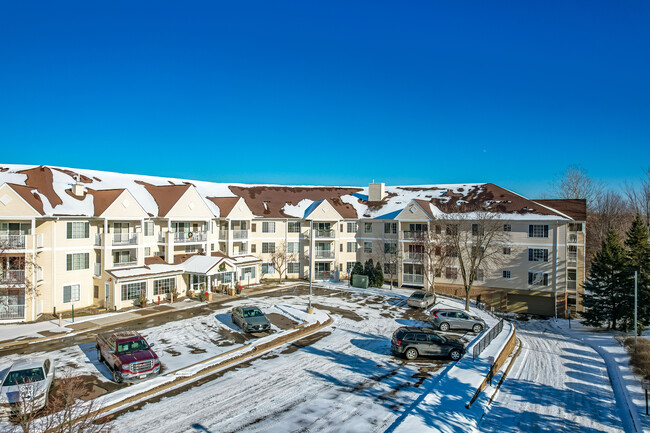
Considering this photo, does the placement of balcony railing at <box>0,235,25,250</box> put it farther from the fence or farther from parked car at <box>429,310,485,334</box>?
the fence

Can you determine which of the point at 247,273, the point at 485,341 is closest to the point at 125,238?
the point at 247,273

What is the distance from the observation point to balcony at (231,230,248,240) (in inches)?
1802

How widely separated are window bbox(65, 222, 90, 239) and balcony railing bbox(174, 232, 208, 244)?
25.6ft

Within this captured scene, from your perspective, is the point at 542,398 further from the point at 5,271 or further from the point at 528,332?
the point at 5,271

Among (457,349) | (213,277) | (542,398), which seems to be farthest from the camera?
(213,277)

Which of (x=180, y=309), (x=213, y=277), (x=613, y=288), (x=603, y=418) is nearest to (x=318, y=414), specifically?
(x=603, y=418)

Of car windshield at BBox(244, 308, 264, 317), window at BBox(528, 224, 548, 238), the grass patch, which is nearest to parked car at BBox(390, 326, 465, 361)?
the grass patch

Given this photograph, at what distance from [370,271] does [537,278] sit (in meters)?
17.1

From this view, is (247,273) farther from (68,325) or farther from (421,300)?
(68,325)

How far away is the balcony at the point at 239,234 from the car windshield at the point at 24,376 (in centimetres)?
2895

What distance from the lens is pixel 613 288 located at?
36.4 m

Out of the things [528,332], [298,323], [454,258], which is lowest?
[528,332]

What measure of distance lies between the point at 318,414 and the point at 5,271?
25.6 m

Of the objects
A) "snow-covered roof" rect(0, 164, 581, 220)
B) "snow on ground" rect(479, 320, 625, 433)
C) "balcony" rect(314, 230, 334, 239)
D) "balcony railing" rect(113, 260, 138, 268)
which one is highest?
"snow-covered roof" rect(0, 164, 581, 220)
